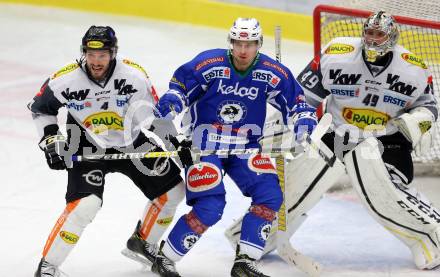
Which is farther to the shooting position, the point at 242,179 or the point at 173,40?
the point at 173,40

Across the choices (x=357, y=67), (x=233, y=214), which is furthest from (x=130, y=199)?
(x=357, y=67)

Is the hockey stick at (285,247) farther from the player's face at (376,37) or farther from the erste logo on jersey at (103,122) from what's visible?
the erste logo on jersey at (103,122)

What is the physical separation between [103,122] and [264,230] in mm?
864

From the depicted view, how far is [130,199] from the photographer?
6004 millimetres

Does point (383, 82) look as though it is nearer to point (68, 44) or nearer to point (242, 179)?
point (242, 179)

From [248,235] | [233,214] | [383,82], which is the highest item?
[383,82]

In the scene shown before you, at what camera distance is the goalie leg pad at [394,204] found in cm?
504

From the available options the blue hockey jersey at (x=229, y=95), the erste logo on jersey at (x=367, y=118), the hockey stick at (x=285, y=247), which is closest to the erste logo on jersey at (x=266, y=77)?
the blue hockey jersey at (x=229, y=95)

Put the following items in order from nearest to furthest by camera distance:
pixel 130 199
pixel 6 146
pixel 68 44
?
pixel 130 199 < pixel 6 146 < pixel 68 44

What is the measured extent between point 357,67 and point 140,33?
151 inches

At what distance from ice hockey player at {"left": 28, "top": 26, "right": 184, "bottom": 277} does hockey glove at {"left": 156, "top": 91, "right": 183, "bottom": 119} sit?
11 cm

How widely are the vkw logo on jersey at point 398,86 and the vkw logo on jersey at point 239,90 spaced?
2.40ft

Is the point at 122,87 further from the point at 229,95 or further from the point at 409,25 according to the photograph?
the point at 409,25

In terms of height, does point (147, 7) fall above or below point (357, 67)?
below
